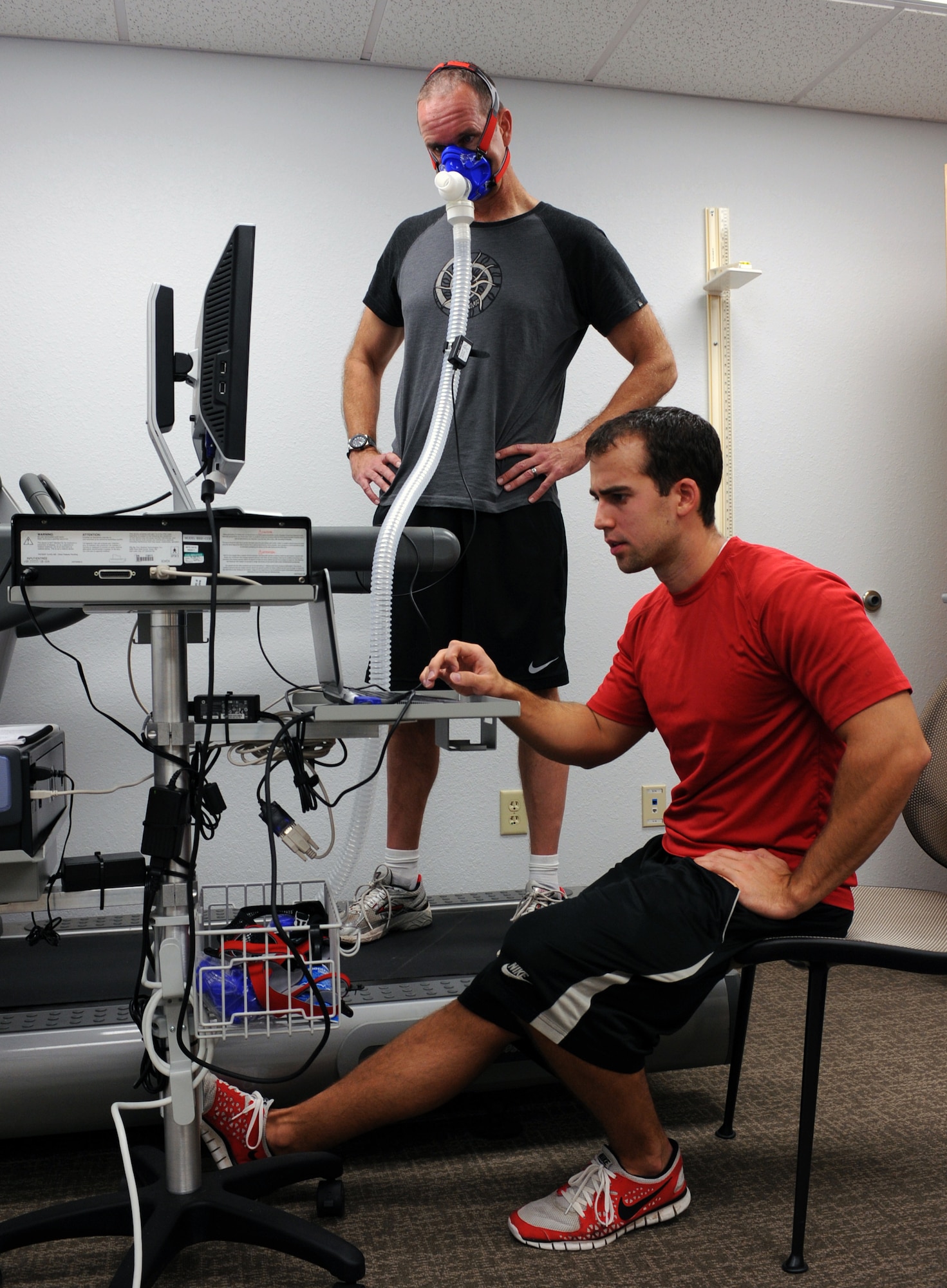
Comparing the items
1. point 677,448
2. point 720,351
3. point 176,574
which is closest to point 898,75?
point 720,351

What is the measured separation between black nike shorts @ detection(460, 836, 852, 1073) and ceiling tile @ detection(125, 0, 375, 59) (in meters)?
2.18

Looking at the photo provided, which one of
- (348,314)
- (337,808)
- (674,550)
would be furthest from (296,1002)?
(348,314)

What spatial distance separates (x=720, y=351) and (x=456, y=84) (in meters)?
1.32

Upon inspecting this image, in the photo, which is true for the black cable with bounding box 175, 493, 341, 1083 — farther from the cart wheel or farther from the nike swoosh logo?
the nike swoosh logo

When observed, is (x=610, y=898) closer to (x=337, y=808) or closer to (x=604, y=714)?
(x=604, y=714)

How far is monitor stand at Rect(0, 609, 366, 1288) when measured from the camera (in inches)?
44.3

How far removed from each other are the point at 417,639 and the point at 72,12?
1736 millimetres

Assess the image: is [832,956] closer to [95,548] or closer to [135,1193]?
[135,1193]

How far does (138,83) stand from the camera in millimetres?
2506

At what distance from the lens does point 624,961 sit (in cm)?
123

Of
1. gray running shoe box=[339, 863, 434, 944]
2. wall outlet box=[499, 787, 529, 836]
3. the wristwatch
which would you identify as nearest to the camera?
gray running shoe box=[339, 863, 434, 944]

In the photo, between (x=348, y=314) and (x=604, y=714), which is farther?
(x=348, y=314)

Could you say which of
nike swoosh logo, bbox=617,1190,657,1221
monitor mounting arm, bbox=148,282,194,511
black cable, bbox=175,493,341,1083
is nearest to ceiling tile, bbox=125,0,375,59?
monitor mounting arm, bbox=148,282,194,511

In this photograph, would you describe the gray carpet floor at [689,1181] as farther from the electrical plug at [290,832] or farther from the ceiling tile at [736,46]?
the ceiling tile at [736,46]
